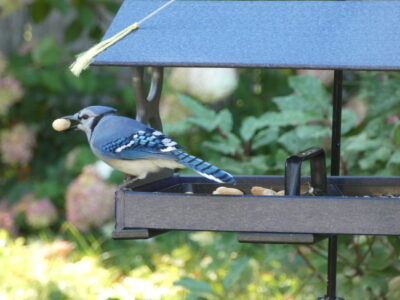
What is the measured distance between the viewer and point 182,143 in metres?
4.87

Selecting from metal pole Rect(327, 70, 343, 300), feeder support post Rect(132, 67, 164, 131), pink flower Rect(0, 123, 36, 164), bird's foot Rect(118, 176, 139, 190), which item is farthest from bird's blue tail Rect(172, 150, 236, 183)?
pink flower Rect(0, 123, 36, 164)

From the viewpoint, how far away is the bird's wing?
2.21 meters

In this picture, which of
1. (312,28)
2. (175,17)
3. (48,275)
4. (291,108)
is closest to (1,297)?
(48,275)

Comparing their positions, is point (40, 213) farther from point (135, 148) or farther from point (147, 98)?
point (135, 148)

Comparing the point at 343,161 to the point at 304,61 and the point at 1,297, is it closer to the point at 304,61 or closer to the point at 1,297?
the point at 304,61

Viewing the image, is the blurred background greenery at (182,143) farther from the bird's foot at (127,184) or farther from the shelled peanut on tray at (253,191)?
the bird's foot at (127,184)

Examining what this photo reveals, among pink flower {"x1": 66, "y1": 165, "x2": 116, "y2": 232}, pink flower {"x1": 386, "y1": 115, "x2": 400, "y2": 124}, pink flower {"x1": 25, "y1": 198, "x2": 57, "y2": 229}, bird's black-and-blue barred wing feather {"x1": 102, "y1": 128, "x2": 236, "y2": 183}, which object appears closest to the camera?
bird's black-and-blue barred wing feather {"x1": 102, "y1": 128, "x2": 236, "y2": 183}

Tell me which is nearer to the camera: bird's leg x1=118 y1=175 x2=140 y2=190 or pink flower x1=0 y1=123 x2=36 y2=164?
bird's leg x1=118 y1=175 x2=140 y2=190

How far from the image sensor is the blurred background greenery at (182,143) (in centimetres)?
322

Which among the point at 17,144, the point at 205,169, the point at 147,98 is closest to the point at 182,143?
the point at 17,144

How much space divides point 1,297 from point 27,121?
78.1 inches

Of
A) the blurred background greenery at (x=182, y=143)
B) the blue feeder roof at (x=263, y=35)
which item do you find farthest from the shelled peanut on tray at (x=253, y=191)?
the blurred background greenery at (x=182, y=143)

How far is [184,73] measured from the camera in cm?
418

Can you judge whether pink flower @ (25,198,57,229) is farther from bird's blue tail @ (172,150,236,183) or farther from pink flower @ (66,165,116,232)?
bird's blue tail @ (172,150,236,183)
